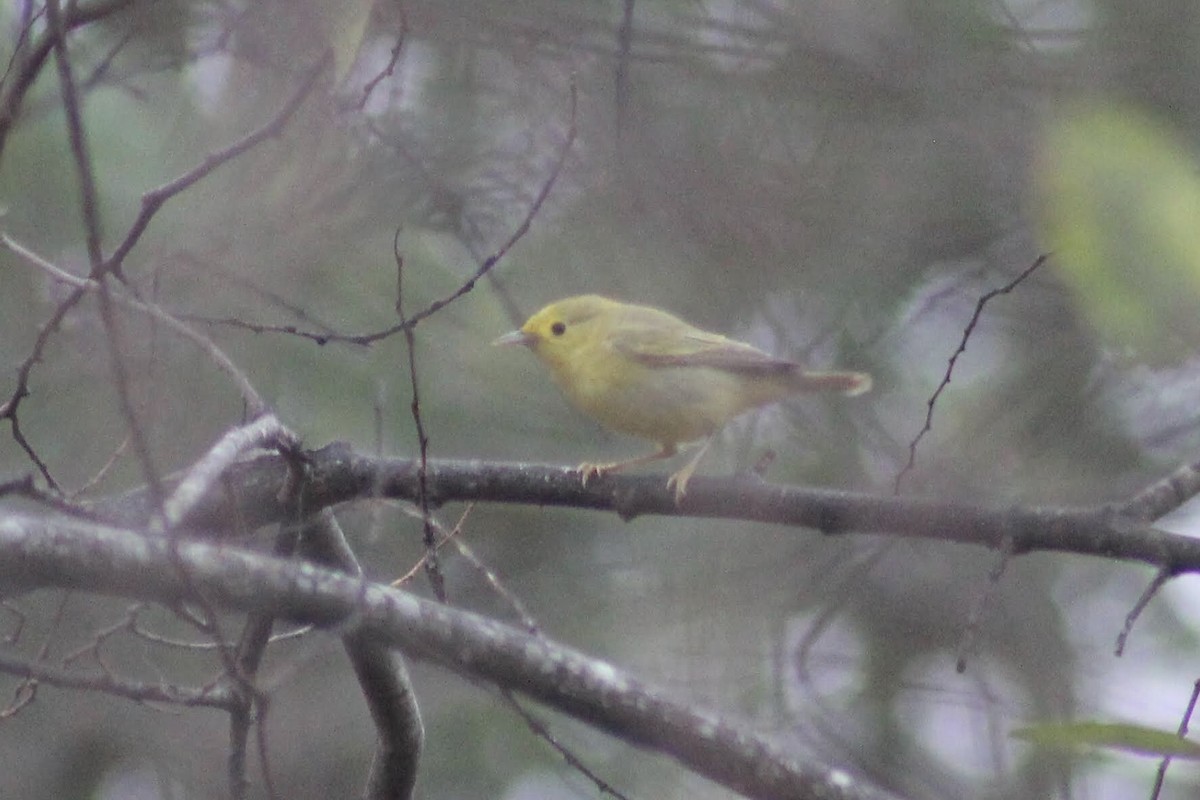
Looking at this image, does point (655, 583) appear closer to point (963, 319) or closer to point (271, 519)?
point (963, 319)

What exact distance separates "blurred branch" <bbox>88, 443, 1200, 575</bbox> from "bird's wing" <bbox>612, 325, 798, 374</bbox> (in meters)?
1.09

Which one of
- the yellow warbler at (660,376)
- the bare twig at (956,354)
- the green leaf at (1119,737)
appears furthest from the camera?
the yellow warbler at (660,376)

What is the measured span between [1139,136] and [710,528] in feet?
10.5

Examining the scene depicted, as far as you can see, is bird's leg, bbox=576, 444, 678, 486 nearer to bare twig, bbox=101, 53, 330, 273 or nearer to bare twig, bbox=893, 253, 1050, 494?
bare twig, bbox=893, 253, 1050, 494

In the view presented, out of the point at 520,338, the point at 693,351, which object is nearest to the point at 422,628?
the point at 693,351

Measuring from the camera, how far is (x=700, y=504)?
Result: 354 centimetres

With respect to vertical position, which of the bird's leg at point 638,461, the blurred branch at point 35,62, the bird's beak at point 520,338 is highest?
the blurred branch at point 35,62

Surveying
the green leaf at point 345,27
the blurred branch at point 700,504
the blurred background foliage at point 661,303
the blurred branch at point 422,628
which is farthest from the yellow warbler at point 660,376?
the blurred branch at point 422,628

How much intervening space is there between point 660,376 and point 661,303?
1.05 m

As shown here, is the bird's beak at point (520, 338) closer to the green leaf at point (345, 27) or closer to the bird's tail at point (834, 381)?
the bird's tail at point (834, 381)

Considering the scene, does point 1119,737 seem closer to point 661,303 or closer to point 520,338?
point 520,338

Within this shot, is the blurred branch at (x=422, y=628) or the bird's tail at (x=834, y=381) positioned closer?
the blurred branch at (x=422, y=628)

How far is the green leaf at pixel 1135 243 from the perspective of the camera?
322cm

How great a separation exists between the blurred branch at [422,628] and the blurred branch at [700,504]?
571 millimetres
